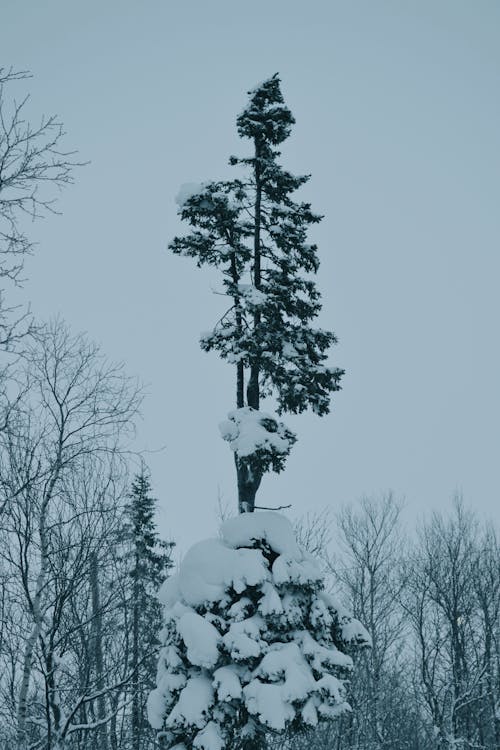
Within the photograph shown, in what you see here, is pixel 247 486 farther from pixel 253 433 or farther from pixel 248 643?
pixel 248 643

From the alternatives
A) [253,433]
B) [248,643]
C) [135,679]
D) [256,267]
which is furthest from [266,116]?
[135,679]

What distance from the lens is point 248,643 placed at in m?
8.32

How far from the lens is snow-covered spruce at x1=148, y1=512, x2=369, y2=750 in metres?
8.24

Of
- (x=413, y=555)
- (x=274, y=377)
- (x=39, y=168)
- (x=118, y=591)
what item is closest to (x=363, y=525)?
(x=413, y=555)

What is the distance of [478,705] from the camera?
24594 mm

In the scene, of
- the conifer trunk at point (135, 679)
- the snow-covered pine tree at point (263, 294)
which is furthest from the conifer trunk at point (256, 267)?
the conifer trunk at point (135, 679)

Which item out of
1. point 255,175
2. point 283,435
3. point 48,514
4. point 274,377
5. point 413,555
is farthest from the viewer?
point 413,555

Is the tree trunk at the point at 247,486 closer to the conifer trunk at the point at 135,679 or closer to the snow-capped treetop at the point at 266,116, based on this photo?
the conifer trunk at the point at 135,679

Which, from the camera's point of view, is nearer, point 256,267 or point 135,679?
point 135,679

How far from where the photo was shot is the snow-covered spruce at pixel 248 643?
824 centimetres

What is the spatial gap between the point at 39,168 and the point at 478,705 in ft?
90.0

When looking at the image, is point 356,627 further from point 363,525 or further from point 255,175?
point 363,525

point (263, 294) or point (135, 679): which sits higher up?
point (263, 294)

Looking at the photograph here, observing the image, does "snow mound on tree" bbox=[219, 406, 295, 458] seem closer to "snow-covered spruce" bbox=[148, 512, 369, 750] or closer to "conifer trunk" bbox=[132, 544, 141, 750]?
"snow-covered spruce" bbox=[148, 512, 369, 750]
